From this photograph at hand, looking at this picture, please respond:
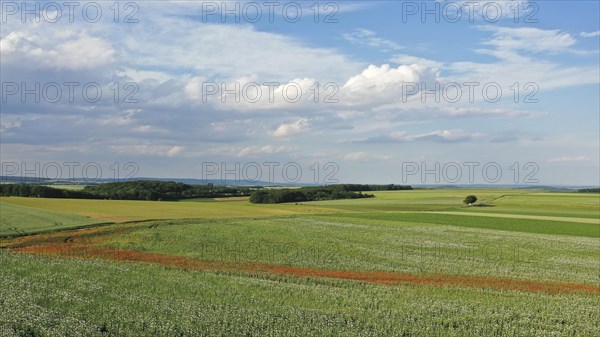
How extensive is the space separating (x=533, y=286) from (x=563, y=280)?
4.58 m

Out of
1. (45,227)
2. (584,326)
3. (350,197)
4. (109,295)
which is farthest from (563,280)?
(350,197)

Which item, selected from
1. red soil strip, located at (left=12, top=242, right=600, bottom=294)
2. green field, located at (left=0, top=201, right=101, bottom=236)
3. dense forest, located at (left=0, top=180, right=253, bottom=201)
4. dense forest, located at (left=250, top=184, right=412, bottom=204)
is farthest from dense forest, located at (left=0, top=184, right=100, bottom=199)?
red soil strip, located at (left=12, top=242, right=600, bottom=294)

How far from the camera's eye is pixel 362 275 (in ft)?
108

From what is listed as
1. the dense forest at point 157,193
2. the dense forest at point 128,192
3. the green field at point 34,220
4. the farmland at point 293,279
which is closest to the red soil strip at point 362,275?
the farmland at point 293,279

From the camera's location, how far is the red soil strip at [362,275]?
30152mm

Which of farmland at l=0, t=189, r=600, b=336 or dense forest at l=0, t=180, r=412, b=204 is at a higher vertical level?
dense forest at l=0, t=180, r=412, b=204

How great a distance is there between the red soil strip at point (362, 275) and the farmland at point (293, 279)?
0.44 feet

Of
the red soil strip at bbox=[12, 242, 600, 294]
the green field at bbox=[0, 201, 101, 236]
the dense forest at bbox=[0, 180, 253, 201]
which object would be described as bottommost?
the red soil strip at bbox=[12, 242, 600, 294]

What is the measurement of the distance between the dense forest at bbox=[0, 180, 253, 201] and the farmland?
1958 inches

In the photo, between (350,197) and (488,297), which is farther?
(350,197)

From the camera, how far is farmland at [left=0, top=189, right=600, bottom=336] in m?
18.5

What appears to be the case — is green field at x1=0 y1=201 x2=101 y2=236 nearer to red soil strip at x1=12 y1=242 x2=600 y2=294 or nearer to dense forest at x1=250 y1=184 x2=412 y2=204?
red soil strip at x1=12 y1=242 x2=600 y2=294

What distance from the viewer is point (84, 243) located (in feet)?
148

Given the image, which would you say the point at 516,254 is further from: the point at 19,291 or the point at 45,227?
the point at 45,227
